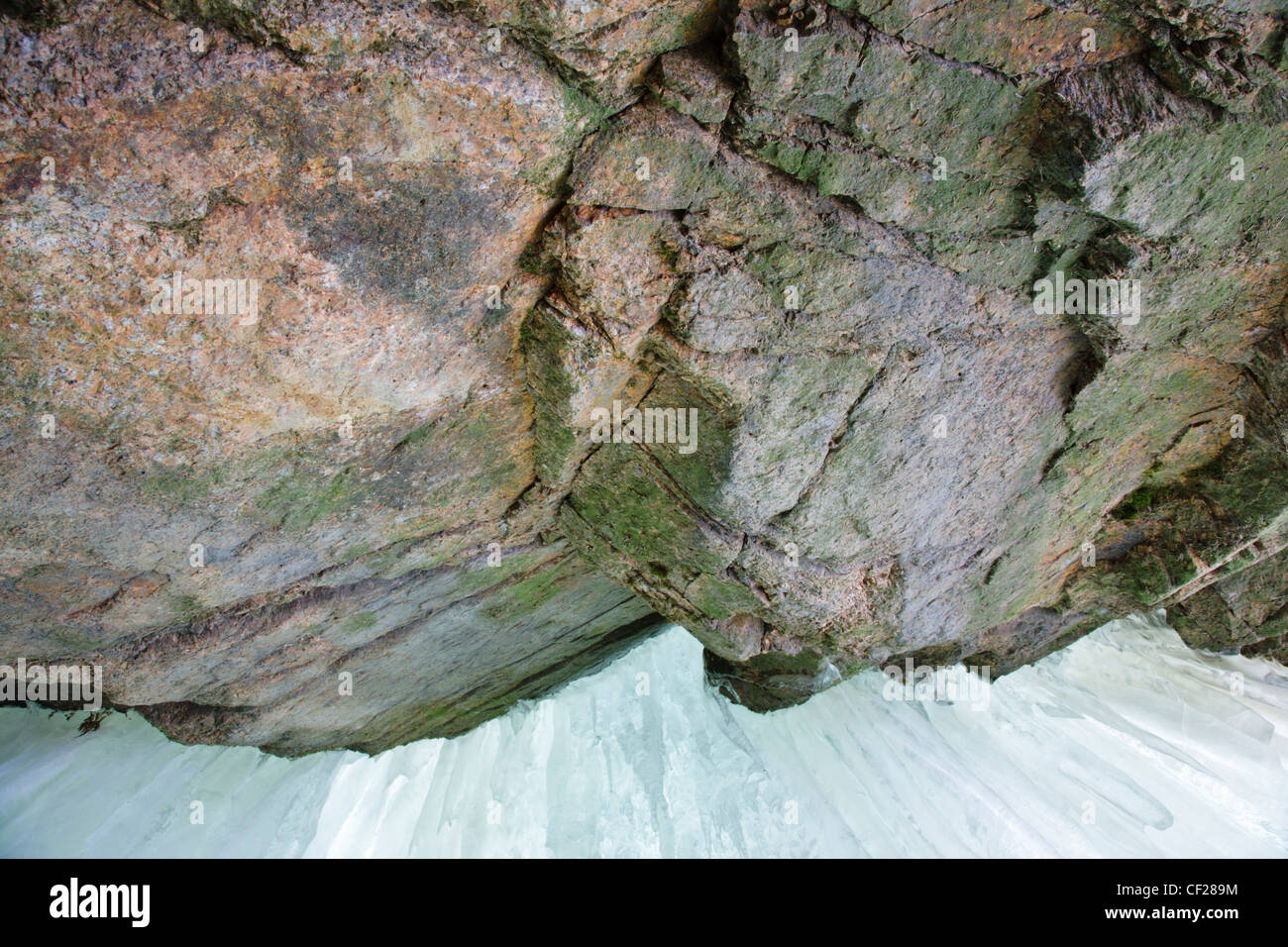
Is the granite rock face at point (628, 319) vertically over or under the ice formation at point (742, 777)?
over

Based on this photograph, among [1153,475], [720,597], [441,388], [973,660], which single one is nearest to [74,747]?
[441,388]

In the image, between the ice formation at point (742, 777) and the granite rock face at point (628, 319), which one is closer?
the granite rock face at point (628, 319)

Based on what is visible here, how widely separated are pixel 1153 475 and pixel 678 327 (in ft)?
10.7

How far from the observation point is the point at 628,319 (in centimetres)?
336

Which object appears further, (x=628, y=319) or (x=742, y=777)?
(x=742, y=777)

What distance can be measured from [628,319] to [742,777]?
4.85m

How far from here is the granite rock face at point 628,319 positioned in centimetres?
251

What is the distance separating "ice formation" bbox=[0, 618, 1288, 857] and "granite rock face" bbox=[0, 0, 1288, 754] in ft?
3.35

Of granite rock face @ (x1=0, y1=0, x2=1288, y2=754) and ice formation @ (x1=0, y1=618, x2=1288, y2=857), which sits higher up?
granite rock face @ (x1=0, y1=0, x2=1288, y2=754)

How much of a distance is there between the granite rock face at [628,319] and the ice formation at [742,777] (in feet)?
3.35

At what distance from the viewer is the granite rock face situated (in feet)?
8.24

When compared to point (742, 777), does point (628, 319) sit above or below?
above

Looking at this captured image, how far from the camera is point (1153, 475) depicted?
469 centimetres
